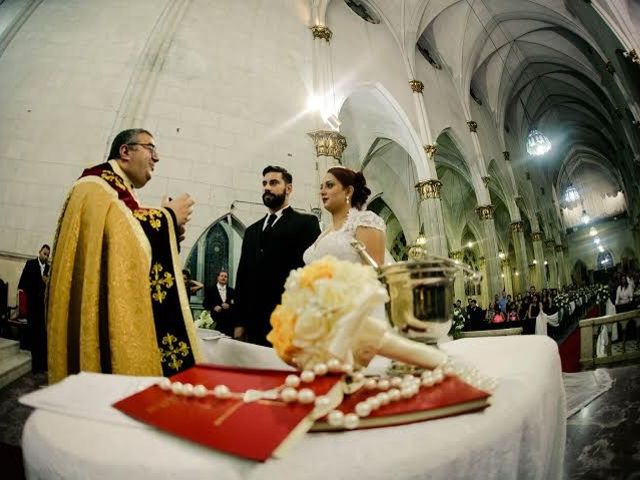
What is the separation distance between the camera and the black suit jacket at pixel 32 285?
4073 millimetres

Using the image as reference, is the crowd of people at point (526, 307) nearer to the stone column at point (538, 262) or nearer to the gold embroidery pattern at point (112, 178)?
the stone column at point (538, 262)

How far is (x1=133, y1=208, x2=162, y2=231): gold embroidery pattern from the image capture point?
5.65 feet

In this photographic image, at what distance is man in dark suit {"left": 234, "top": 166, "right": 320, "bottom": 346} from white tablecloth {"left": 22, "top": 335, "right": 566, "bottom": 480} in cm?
225

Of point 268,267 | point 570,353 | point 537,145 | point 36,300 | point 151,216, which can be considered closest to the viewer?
point 151,216

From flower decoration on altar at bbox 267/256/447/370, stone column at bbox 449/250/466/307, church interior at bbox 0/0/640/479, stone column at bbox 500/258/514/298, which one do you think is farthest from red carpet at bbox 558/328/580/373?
stone column at bbox 500/258/514/298

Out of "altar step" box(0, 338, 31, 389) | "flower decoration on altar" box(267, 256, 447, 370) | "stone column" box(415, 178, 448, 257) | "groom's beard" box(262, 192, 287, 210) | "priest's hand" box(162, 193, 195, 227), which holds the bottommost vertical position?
"altar step" box(0, 338, 31, 389)

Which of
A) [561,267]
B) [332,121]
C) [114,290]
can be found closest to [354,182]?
[114,290]

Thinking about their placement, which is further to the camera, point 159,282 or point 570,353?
point 570,353

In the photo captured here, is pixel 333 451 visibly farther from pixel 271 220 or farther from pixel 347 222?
pixel 271 220

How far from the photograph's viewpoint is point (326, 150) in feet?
22.2

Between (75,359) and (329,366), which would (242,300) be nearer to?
(75,359)

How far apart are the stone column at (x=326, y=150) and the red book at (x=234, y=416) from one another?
6.10m

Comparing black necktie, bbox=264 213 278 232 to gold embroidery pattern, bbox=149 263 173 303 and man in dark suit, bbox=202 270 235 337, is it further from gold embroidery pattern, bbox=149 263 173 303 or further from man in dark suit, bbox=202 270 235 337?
man in dark suit, bbox=202 270 235 337

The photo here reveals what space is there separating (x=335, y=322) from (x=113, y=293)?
4.29 feet
